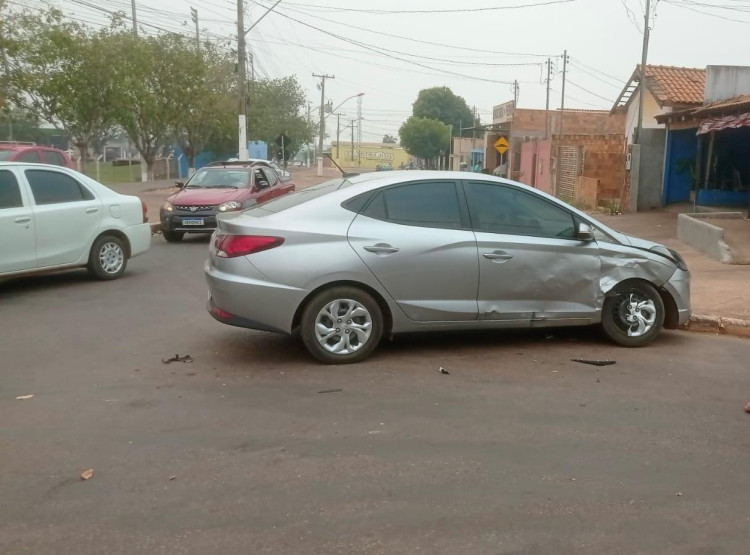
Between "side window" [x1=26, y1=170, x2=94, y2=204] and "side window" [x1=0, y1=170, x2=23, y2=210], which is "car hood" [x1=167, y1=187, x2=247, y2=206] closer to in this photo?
"side window" [x1=26, y1=170, x2=94, y2=204]

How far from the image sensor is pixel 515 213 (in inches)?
268

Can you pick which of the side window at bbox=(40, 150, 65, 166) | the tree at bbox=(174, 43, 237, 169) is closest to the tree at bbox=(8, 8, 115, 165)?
the tree at bbox=(174, 43, 237, 169)

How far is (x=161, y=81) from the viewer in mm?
33125

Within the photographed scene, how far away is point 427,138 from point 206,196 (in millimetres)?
79922

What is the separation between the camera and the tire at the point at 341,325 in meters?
6.24

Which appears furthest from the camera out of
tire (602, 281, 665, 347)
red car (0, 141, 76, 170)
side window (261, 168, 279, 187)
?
side window (261, 168, 279, 187)

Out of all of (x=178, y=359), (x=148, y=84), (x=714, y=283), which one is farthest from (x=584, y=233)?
(x=148, y=84)

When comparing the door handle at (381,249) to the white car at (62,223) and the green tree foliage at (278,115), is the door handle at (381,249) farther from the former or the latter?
the green tree foliage at (278,115)

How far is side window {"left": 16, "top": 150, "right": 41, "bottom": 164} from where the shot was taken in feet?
48.2

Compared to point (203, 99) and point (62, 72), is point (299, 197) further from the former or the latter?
point (203, 99)

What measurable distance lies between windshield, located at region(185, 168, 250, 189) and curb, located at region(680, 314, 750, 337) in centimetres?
1032

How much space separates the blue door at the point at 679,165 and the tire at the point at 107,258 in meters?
18.4

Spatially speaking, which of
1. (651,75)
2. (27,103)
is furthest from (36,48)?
(651,75)

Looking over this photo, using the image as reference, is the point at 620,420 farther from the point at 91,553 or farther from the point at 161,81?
the point at 161,81
